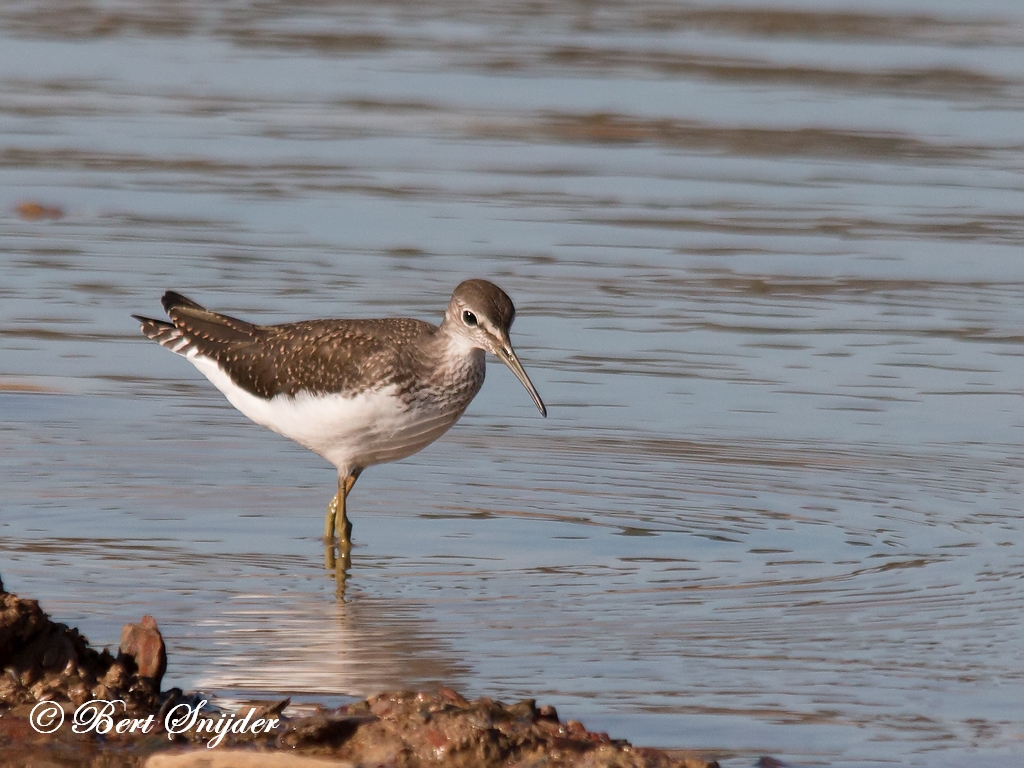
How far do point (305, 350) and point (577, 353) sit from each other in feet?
7.81

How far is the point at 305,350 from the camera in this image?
8109 mm

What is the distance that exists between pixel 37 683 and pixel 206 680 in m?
0.68

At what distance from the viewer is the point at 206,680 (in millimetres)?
5906

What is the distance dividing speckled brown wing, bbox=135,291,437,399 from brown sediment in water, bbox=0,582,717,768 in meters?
2.45

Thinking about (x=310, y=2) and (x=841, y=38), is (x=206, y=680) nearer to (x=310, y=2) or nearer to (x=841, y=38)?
(x=841, y=38)

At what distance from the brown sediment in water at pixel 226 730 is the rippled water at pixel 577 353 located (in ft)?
1.55

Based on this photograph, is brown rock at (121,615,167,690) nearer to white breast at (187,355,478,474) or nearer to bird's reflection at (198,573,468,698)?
bird's reflection at (198,573,468,698)

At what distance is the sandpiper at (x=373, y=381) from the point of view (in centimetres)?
777


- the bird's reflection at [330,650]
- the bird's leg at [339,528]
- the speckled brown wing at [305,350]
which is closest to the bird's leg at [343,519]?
the bird's leg at [339,528]

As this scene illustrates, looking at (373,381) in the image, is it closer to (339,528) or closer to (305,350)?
(305,350)

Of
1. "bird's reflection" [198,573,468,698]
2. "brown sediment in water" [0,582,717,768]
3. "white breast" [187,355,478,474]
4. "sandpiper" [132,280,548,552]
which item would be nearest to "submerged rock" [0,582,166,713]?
"brown sediment in water" [0,582,717,768]

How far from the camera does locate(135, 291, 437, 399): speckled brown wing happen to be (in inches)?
307

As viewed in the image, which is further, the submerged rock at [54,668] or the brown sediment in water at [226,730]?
the submerged rock at [54,668]

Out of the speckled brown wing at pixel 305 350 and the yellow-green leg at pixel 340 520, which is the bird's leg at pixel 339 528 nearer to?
the yellow-green leg at pixel 340 520
